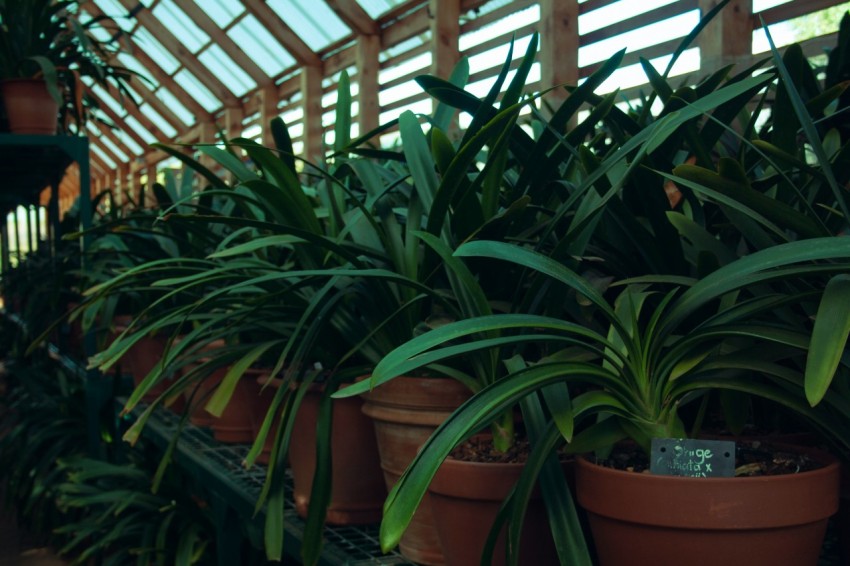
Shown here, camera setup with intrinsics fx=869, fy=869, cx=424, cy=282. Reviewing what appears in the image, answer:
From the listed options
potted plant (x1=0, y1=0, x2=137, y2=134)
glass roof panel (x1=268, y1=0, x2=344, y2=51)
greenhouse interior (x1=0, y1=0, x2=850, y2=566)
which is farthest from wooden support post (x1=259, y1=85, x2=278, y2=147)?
greenhouse interior (x1=0, y1=0, x2=850, y2=566)

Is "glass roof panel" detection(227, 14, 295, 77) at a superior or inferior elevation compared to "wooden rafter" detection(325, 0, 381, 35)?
superior

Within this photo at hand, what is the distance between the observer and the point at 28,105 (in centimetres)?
265

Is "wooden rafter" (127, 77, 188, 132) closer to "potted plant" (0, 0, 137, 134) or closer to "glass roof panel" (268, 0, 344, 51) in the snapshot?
"glass roof panel" (268, 0, 344, 51)

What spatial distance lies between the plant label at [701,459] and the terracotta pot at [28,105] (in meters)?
2.48

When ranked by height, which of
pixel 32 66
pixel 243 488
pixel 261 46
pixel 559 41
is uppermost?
pixel 261 46

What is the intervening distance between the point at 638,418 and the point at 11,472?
2900mm

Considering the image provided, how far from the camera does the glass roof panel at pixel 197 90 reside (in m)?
8.98

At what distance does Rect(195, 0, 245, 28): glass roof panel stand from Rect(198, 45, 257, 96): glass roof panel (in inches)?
23.2

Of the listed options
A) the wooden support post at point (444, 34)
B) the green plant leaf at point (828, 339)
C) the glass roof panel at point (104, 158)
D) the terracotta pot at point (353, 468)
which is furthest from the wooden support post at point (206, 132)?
the green plant leaf at point (828, 339)

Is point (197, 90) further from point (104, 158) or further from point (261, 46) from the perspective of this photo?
point (104, 158)

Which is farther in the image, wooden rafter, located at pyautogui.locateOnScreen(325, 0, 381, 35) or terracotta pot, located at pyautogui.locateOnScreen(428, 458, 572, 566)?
wooden rafter, located at pyautogui.locateOnScreen(325, 0, 381, 35)

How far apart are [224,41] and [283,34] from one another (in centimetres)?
107

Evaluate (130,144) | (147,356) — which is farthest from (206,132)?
(147,356)

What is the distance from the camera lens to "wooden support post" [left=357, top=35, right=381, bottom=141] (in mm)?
5434
